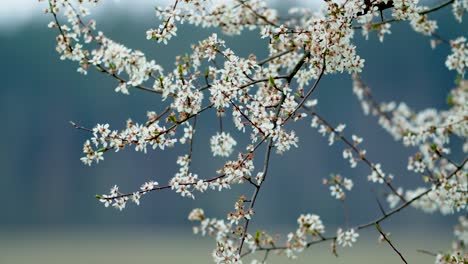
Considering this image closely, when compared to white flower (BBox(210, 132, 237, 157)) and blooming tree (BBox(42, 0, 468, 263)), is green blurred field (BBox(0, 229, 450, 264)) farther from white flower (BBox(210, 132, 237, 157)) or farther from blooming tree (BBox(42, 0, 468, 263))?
white flower (BBox(210, 132, 237, 157))

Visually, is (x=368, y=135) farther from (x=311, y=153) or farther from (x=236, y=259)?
(x=236, y=259)

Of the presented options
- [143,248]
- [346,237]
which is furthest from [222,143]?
[143,248]

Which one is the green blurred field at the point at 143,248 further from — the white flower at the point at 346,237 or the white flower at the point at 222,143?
the white flower at the point at 222,143

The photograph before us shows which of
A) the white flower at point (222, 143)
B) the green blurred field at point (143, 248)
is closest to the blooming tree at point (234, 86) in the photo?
the white flower at point (222, 143)

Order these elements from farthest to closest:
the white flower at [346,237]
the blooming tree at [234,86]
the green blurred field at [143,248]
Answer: the green blurred field at [143,248] → the white flower at [346,237] → the blooming tree at [234,86]

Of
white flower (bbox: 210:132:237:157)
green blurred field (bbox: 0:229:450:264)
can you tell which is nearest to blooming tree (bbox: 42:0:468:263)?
white flower (bbox: 210:132:237:157)

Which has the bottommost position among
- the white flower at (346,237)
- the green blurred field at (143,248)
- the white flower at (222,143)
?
the white flower at (346,237)

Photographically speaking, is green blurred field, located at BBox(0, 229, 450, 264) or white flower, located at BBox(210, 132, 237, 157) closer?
white flower, located at BBox(210, 132, 237, 157)

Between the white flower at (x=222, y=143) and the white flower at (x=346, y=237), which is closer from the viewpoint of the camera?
the white flower at (x=222, y=143)

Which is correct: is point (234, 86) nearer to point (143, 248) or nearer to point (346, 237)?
point (346, 237)
